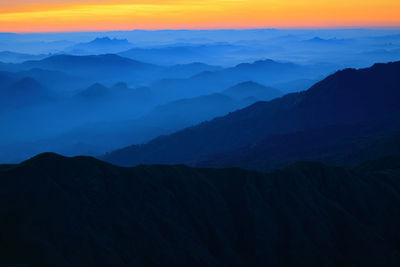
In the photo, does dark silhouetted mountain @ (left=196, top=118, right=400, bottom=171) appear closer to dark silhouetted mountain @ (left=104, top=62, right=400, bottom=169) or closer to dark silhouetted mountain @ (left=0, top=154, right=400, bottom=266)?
dark silhouetted mountain @ (left=104, top=62, right=400, bottom=169)

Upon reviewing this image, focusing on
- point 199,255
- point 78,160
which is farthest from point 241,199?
point 78,160

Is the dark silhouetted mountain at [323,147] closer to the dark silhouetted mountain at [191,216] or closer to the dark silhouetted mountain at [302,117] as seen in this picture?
the dark silhouetted mountain at [302,117]

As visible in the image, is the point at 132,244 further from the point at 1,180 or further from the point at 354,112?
the point at 354,112

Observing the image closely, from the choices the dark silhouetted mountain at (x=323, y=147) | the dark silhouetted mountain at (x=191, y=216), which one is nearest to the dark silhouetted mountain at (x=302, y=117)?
the dark silhouetted mountain at (x=323, y=147)

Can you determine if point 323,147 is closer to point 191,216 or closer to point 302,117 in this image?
point 302,117

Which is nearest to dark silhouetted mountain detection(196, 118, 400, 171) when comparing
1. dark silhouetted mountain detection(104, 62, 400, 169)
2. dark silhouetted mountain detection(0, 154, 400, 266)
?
dark silhouetted mountain detection(104, 62, 400, 169)

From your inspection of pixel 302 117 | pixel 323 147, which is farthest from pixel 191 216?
pixel 302 117

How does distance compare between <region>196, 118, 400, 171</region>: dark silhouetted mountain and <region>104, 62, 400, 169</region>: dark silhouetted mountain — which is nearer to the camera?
<region>196, 118, 400, 171</region>: dark silhouetted mountain
